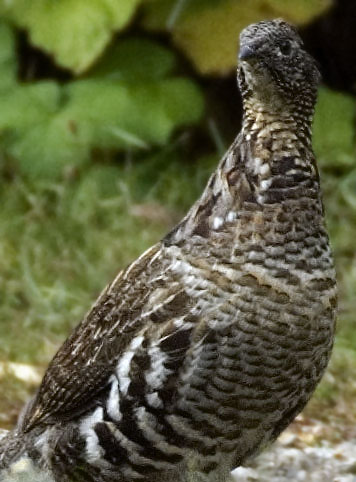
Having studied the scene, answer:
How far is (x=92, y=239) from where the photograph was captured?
6.21 meters

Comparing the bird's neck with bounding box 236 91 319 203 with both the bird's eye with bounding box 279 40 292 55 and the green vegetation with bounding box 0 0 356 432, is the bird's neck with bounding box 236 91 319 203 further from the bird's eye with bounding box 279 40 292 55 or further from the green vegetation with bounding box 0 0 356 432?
the green vegetation with bounding box 0 0 356 432

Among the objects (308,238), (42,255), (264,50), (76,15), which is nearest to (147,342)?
(308,238)

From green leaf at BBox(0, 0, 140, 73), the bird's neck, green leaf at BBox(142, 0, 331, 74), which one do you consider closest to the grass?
green leaf at BBox(142, 0, 331, 74)

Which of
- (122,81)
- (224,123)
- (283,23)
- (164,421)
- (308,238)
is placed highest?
(283,23)

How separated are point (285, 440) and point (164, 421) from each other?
54.3 inches

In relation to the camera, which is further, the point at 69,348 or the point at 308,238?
the point at 69,348

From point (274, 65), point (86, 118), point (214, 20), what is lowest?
point (86, 118)

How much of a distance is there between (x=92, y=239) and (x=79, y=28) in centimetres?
100

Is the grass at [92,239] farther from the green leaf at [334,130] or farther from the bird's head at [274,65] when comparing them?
the bird's head at [274,65]

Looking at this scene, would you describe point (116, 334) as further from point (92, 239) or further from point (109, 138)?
point (109, 138)

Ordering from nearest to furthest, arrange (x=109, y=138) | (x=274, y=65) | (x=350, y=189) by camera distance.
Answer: (x=274, y=65), (x=109, y=138), (x=350, y=189)

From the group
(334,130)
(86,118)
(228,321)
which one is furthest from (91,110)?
(228,321)

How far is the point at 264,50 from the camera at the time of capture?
3.15 metres

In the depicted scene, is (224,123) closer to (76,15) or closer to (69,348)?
(76,15)
